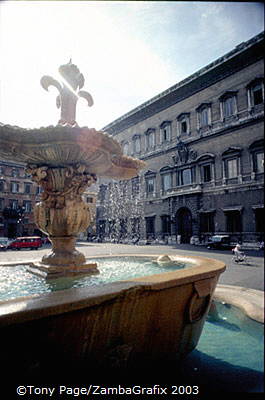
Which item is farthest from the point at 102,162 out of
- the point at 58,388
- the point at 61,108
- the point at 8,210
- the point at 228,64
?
the point at 8,210

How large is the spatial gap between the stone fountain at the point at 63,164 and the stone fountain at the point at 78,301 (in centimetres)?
1

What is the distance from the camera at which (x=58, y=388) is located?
1406mm

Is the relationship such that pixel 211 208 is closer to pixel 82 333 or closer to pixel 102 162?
pixel 102 162

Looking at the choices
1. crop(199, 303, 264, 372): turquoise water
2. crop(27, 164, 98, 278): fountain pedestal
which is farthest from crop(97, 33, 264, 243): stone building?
crop(27, 164, 98, 278): fountain pedestal

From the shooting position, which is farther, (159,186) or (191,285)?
(159,186)

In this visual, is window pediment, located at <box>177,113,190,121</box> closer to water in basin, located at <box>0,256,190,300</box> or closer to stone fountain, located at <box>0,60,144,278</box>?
stone fountain, located at <box>0,60,144,278</box>

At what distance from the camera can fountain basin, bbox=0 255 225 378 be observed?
4.04 feet

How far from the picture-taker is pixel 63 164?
3422 mm

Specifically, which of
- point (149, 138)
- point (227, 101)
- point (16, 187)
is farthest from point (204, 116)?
point (16, 187)

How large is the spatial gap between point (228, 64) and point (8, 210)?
23.3 metres

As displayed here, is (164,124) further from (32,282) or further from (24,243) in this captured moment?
(24,243)

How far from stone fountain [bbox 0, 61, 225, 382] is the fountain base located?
1 cm

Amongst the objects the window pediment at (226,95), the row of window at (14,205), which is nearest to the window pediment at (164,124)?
the window pediment at (226,95)

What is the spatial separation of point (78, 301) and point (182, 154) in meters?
6.04
